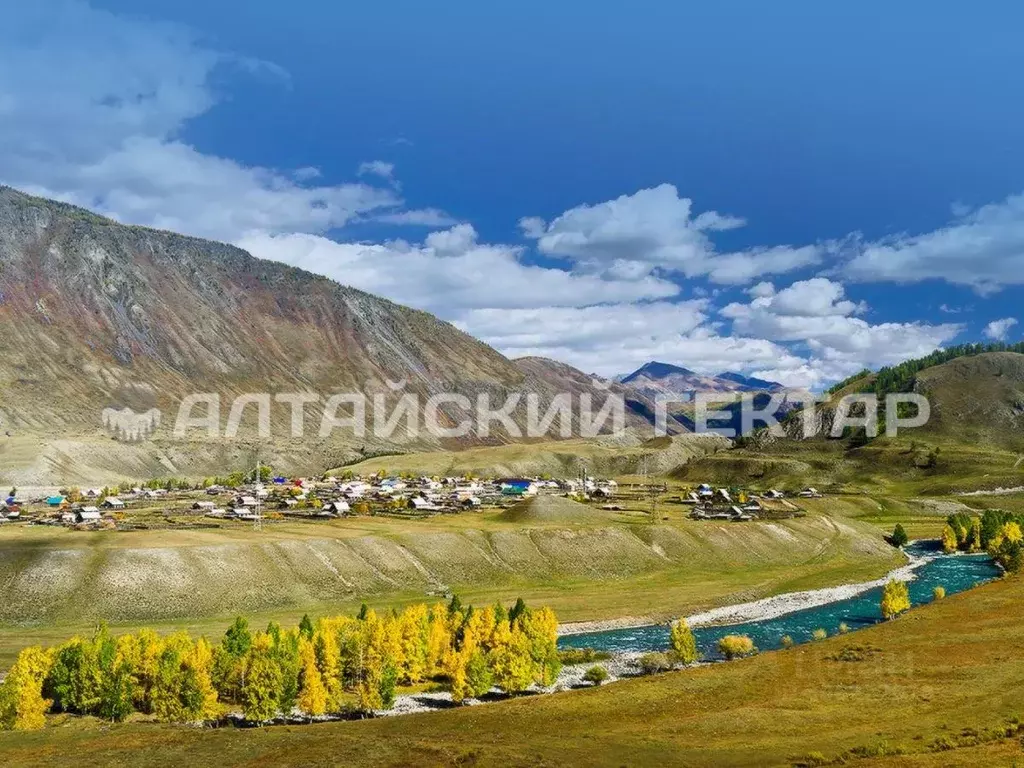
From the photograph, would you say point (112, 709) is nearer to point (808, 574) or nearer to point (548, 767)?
point (548, 767)

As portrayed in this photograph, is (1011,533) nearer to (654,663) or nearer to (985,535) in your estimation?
(985,535)

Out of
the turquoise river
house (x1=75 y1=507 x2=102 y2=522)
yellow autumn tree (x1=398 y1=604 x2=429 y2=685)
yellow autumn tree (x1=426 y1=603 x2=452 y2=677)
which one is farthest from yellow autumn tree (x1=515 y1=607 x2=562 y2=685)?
house (x1=75 y1=507 x2=102 y2=522)

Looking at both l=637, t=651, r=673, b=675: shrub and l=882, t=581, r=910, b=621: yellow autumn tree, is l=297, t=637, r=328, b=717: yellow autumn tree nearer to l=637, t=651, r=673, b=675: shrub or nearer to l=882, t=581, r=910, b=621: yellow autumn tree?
l=637, t=651, r=673, b=675: shrub

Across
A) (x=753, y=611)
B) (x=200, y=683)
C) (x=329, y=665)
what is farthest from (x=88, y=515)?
(x=753, y=611)

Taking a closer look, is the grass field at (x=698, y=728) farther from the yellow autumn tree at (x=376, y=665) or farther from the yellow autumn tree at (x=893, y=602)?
the yellow autumn tree at (x=893, y=602)

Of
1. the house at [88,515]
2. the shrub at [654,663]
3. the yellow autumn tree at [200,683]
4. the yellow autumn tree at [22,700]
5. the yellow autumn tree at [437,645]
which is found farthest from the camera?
the house at [88,515]

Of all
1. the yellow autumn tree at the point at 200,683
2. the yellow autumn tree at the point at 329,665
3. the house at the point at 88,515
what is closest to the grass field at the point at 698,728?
the yellow autumn tree at the point at 200,683

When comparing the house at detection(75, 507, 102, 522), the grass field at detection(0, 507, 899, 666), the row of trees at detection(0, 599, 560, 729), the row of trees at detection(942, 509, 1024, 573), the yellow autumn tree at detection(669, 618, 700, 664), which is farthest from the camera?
the row of trees at detection(942, 509, 1024, 573)
